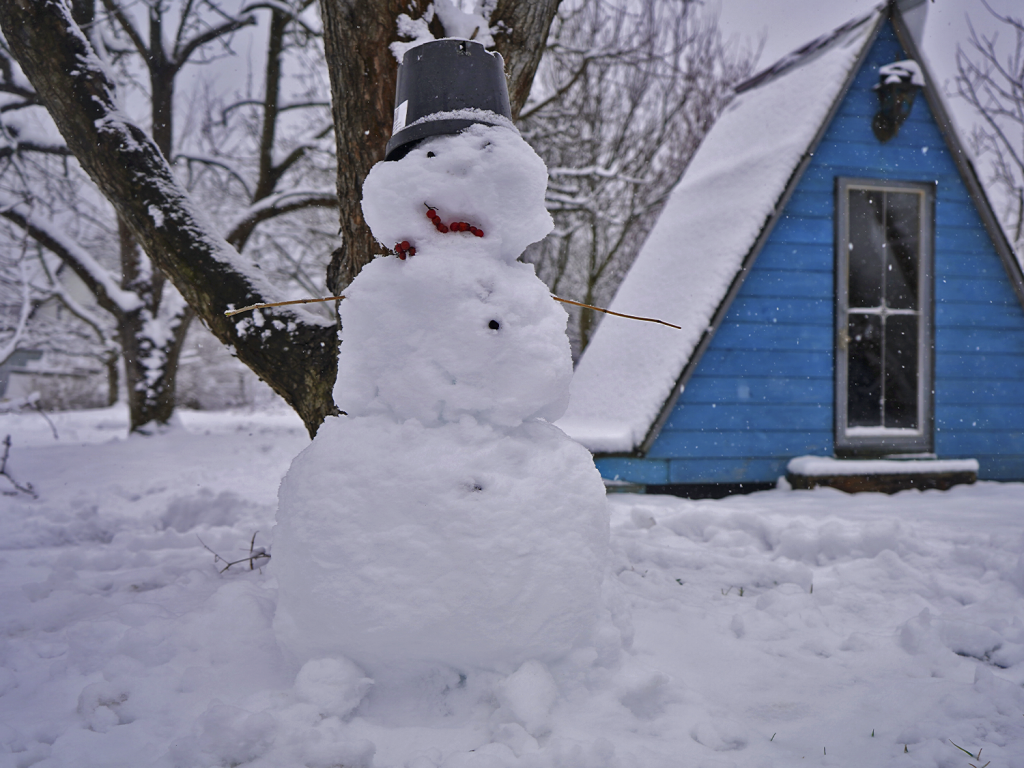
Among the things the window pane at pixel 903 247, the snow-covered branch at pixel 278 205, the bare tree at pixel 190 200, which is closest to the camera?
the bare tree at pixel 190 200

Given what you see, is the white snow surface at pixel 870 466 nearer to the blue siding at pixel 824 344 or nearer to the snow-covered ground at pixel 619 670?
the blue siding at pixel 824 344

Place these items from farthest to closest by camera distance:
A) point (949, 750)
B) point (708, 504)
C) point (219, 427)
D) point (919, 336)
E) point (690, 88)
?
point (690, 88)
point (219, 427)
point (919, 336)
point (708, 504)
point (949, 750)

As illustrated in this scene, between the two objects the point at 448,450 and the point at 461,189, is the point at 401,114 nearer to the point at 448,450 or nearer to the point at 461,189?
the point at 461,189

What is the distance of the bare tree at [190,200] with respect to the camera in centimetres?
221

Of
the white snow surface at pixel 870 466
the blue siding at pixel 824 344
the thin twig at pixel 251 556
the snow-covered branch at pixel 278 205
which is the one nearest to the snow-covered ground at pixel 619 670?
the thin twig at pixel 251 556

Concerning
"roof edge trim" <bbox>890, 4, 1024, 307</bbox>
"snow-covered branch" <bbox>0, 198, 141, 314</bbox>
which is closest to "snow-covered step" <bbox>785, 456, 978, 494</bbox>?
"roof edge trim" <bbox>890, 4, 1024, 307</bbox>

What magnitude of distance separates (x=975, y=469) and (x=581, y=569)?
13.7 ft

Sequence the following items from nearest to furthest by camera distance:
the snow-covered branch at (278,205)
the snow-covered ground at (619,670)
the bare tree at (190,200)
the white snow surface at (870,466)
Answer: the snow-covered ground at (619,670), the bare tree at (190,200), the white snow surface at (870,466), the snow-covered branch at (278,205)

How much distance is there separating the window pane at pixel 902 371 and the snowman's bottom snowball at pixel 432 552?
4.65 meters

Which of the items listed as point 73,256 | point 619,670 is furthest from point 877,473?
point 73,256

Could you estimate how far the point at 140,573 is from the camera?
87.9 inches

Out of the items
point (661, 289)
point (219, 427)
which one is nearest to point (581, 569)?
point (661, 289)

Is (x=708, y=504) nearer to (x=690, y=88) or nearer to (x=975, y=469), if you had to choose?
(x=975, y=469)

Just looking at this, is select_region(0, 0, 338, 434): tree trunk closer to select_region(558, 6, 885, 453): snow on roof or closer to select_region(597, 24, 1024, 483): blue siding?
select_region(558, 6, 885, 453): snow on roof
